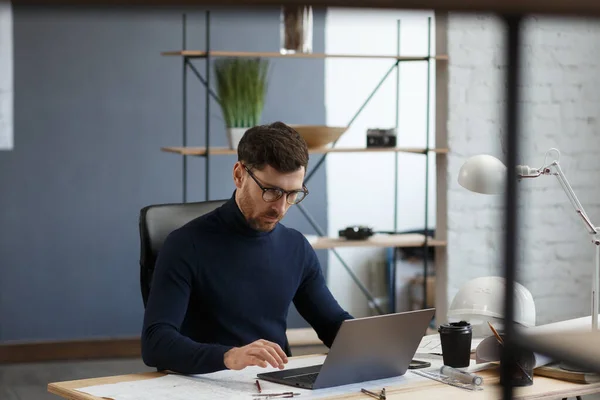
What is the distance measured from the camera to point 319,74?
18.2 feet

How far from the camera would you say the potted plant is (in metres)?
4.42

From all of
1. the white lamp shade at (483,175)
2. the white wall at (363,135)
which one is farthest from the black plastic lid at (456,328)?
the white wall at (363,135)

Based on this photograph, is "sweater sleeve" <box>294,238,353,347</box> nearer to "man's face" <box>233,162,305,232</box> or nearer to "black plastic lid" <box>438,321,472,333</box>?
"man's face" <box>233,162,305,232</box>

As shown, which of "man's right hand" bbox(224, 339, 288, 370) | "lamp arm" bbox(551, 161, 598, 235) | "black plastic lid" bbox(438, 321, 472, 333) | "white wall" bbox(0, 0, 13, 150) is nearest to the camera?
"man's right hand" bbox(224, 339, 288, 370)

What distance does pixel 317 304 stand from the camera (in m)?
2.56

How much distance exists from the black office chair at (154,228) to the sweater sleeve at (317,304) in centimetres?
10

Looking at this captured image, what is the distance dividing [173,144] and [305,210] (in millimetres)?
837

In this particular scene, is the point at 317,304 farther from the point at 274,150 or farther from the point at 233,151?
the point at 233,151

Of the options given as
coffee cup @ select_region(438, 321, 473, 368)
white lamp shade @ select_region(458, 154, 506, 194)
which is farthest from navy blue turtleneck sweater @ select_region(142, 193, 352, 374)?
white lamp shade @ select_region(458, 154, 506, 194)

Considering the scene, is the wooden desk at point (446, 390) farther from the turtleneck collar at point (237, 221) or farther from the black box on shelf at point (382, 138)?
the black box on shelf at point (382, 138)

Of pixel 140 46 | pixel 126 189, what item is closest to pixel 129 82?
pixel 140 46

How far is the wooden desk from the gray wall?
10.5 ft

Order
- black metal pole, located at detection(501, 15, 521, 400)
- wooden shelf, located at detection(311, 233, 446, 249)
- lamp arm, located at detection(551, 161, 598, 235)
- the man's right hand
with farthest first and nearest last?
wooden shelf, located at detection(311, 233, 446, 249) < lamp arm, located at detection(551, 161, 598, 235) < the man's right hand < black metal pole, located at detection(501, 15, 521, 400)

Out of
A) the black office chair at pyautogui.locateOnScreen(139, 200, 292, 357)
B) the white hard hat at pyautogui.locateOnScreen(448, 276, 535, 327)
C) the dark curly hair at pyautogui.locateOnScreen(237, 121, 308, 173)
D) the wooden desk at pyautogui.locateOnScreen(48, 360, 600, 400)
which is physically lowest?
the wooden desk at pyautogui.locateOnScreen(48, 360, 600, 400)
